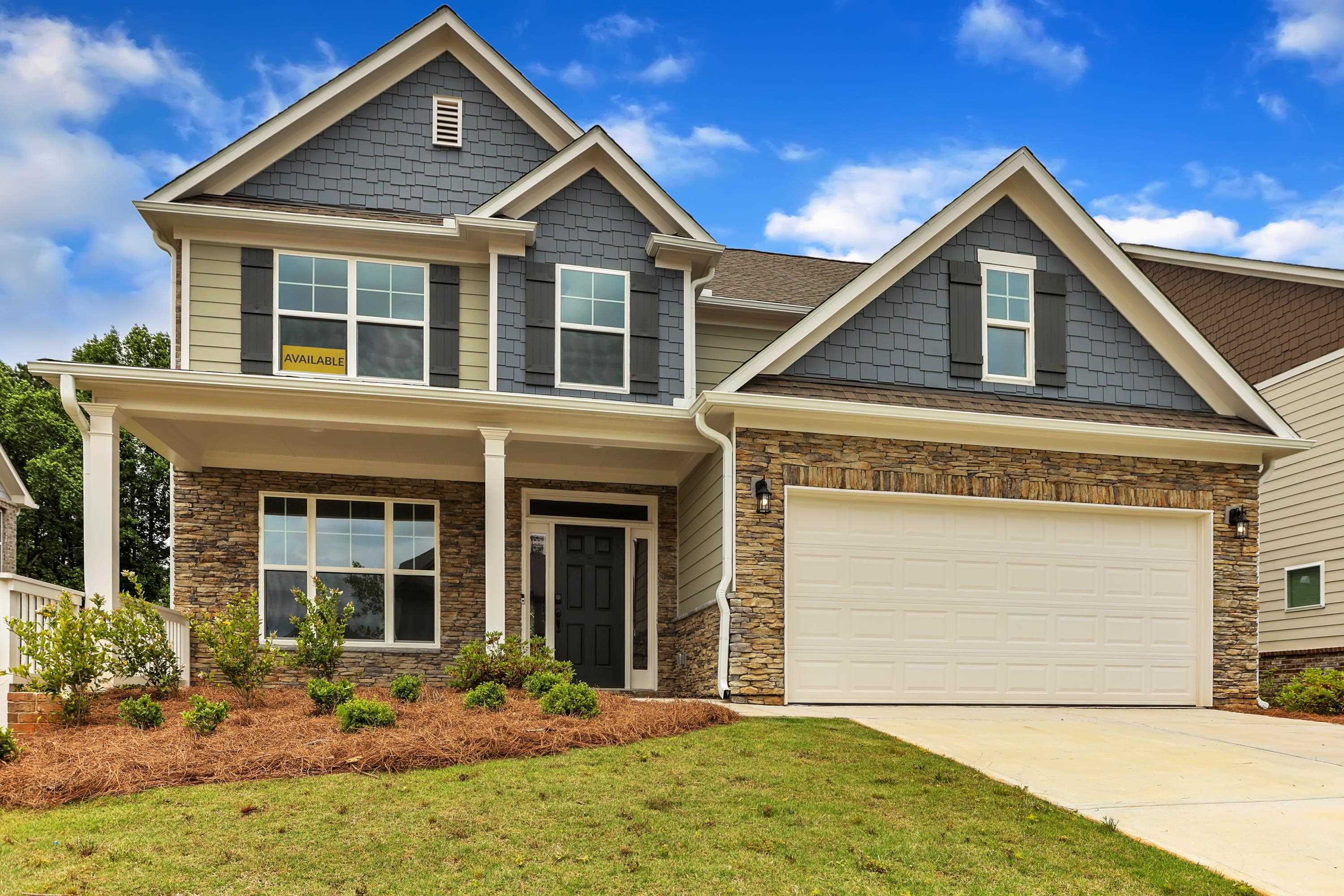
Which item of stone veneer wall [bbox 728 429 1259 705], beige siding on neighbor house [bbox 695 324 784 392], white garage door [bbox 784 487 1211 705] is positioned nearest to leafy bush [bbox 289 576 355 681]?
stone veneer wall [bbox 728 429 1259 705]

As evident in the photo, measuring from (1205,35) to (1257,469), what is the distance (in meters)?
7.70

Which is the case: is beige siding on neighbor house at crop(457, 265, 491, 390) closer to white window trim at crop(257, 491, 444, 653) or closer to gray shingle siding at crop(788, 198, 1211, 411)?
white window trim at crop(257, 491, 444, 653)

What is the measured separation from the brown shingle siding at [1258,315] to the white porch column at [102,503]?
13.4 m

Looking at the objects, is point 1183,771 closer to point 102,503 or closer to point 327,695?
point 327,695

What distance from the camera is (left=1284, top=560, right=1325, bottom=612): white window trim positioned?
1541 cm

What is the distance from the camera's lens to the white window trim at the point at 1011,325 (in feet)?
43.1

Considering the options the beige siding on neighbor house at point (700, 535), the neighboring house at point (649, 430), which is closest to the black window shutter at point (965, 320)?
the neighboring house at point (649, 430)

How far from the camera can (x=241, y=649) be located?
998 centimetres

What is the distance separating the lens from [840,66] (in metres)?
17.1

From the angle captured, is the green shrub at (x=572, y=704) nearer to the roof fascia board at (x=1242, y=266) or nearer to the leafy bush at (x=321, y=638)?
the leafy bush at (x=321, y=638)

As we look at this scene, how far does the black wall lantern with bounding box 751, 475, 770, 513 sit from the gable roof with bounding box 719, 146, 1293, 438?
5.94 ft

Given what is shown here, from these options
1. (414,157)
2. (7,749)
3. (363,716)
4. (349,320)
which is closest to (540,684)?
(363,716)

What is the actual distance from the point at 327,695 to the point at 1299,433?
13144 millimetres

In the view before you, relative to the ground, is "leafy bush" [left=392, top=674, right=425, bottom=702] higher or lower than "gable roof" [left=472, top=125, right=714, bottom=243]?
lower
